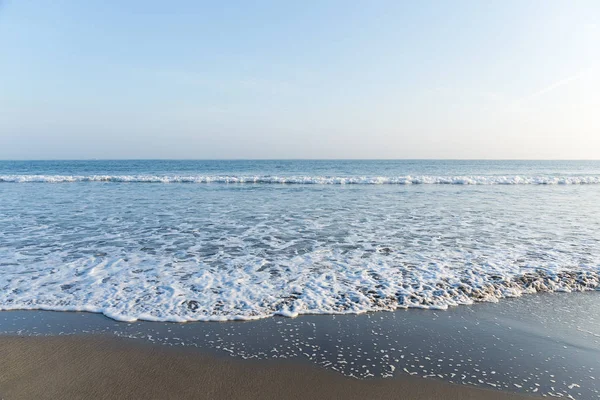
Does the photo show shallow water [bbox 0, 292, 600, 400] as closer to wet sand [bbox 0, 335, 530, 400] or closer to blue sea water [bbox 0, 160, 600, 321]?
wet sand [bbox 0, 335, 530, 400]

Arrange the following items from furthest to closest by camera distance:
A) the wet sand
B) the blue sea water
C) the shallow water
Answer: the blue sea water < the shallow water < the wet sand

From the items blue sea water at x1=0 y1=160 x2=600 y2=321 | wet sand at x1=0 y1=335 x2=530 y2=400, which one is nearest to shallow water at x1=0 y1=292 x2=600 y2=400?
wet sand at x1=0 y1=335 x2=530 y2=400

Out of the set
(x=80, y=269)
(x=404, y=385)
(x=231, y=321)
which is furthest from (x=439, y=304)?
(x=80, y=269)

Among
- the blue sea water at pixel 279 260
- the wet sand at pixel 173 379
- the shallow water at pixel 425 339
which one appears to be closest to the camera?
the wet sand at pixel 173 379

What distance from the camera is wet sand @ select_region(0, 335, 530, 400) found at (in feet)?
10.7

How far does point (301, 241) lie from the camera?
902cm

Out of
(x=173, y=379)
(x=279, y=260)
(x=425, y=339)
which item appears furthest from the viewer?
(x=279, y=260)

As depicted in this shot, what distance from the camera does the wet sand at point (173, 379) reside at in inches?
128

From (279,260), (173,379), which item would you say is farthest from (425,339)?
(279,260)

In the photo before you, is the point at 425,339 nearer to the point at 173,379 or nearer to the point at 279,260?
the point at 173,379

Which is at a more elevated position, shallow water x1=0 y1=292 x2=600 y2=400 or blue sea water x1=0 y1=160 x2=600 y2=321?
blue sea water x1=0 y1=160 x2=600 y2=321

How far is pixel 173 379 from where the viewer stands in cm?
346

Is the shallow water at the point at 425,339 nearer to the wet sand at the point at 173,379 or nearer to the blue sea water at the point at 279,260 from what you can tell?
the wet sand at the point at 173,379

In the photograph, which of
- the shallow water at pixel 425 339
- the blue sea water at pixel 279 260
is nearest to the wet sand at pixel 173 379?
the shallow water at pixel 425 339
